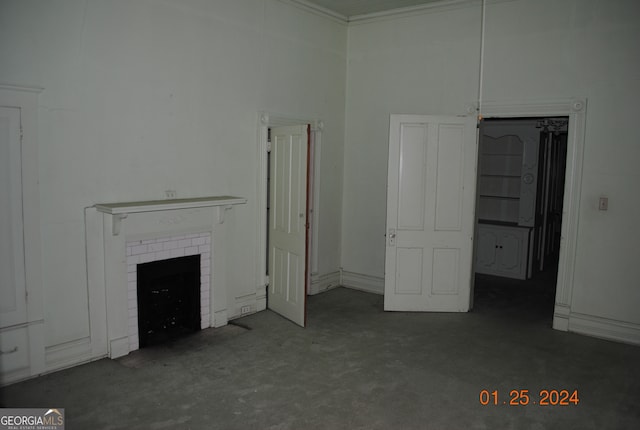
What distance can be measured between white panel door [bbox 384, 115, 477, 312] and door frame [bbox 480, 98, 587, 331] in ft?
2.60

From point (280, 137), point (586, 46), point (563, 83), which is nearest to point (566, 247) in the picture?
point (563, 83)

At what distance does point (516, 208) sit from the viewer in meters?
8.02

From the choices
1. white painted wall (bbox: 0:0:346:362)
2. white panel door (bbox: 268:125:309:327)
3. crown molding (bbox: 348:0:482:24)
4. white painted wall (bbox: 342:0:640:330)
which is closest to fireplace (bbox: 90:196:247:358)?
white painted wall (bbox: 0:0:346:362)

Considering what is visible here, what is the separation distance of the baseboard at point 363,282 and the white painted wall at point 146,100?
1.79m

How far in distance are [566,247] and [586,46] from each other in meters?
2.11

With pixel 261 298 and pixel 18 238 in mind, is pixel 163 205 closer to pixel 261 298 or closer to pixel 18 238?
pixel 18 238

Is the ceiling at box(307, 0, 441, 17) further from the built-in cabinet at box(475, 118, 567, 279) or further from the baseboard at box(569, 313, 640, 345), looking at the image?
the baseboard at box(569, 313, 640, 345)

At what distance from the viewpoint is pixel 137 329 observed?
4.34 metres

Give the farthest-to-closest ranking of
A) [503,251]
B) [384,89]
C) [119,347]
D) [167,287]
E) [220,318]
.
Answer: [503,251] → [384,89] → [220,318] → [167,287] → [119,347]

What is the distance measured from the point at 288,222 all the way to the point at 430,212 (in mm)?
1720

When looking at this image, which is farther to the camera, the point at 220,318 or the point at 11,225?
the point at 220,318

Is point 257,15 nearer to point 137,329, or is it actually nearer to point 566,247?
point 137,329

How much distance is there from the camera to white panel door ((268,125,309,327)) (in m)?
4.99

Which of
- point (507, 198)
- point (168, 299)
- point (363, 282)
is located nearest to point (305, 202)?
point (168, 299)
